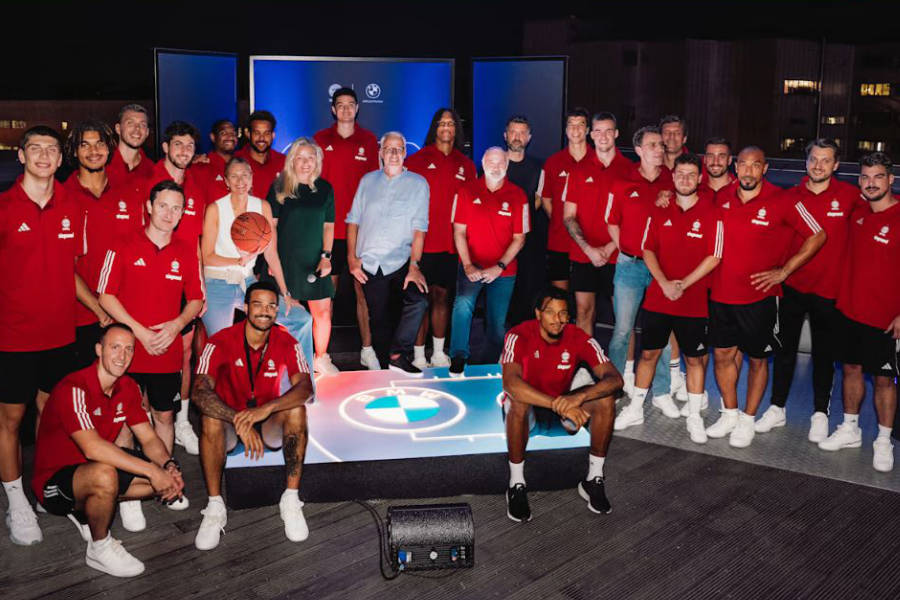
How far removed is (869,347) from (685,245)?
1.11 metres

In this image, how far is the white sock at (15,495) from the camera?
3.39m

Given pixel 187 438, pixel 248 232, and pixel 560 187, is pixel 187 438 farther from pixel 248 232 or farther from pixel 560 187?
pixel 560 187

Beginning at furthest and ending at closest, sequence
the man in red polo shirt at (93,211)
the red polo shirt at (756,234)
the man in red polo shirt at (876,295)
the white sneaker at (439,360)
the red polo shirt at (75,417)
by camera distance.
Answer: the white sneaker at (439,360), the red polo shirt at (756,234), the man in red polo shirt at (876,295), the man in red polo shirt at (93,211), the red polo shirt at (75,417)

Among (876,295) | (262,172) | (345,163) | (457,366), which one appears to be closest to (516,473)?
(457,366)

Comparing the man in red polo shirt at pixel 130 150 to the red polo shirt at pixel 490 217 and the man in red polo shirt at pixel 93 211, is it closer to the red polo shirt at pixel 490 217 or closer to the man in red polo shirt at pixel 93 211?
the man in red polo shirt at pixel 93 211

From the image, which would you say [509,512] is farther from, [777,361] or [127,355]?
[777,361]

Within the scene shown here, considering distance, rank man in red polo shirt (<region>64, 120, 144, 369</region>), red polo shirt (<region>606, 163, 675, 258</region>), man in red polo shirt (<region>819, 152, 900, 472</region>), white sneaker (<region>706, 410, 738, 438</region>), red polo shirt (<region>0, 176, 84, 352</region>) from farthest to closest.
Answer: red polo shirt (<region>606, 163, 675, 258</region>) < white sneaker (<region>706, 410, 738, 438</region>) < man in red polo shirt (<region>819, 152, 900, 472</region>) < man in red polo shirt (<region>64, 120, 144, 369</region>) < red polo shirt (<region>0, 176, 84, 352</region>)

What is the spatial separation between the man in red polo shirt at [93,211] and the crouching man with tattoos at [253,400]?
66 centimetres

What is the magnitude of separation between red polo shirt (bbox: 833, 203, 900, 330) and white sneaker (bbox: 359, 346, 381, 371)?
116 inches

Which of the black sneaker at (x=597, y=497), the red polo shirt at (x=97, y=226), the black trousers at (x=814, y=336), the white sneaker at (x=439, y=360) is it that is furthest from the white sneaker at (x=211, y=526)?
the black trousers at (x=814, y=336)

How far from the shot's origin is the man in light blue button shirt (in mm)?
4879

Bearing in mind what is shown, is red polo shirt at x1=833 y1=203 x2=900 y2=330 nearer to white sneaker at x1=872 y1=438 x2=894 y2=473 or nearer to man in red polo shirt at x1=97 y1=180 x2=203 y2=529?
white sneaker at x1=872 y1=438 x2=894 y2=473

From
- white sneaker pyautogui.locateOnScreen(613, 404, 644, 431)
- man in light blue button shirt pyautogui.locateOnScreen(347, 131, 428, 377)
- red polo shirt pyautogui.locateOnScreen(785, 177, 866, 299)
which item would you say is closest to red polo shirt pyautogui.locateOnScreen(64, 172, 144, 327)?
man in light blue button shirt pyautogui.locateOnScreen(347, 131, 428, 377)

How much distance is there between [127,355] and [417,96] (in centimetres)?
445
